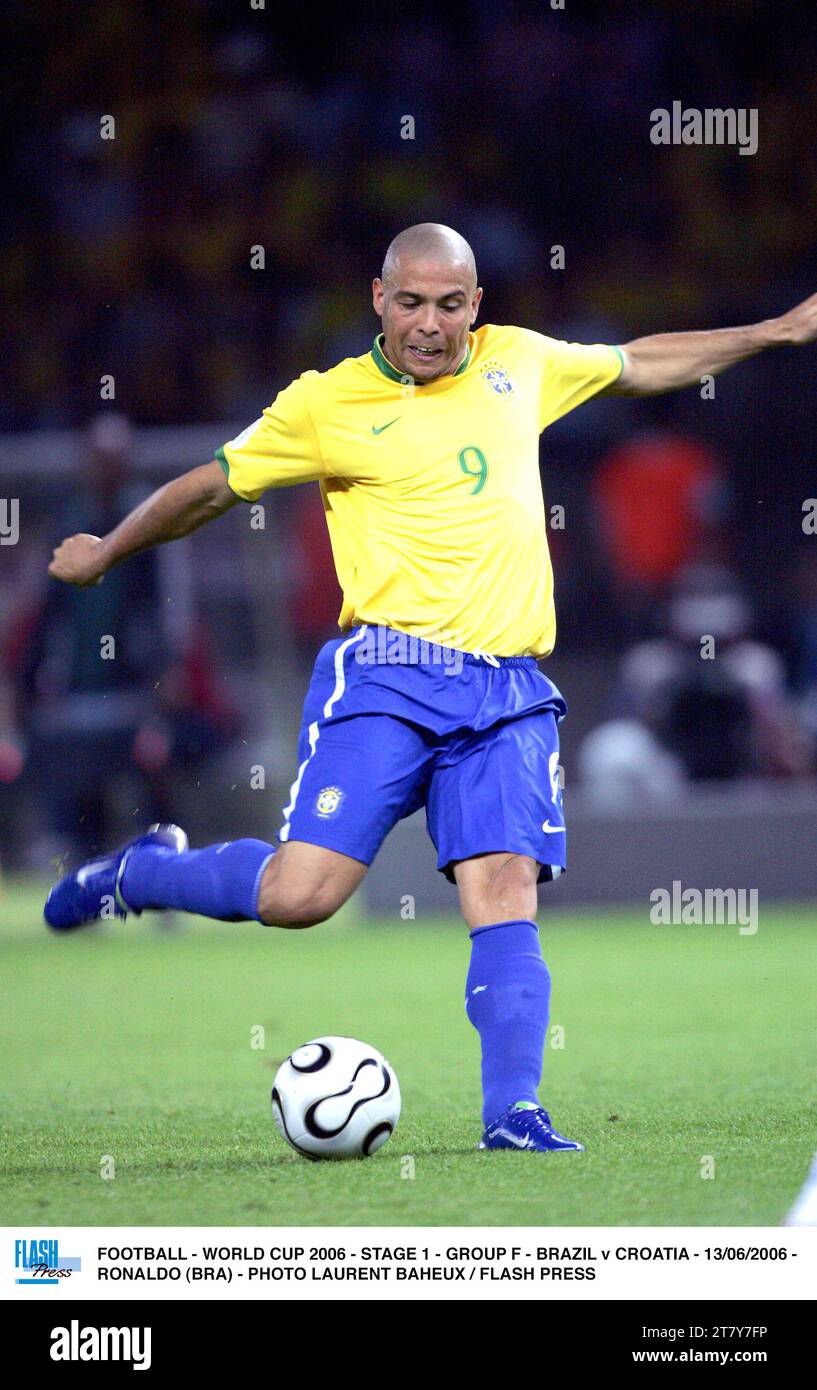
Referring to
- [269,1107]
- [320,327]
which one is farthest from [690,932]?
[320,327]

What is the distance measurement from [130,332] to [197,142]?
5.74 ft

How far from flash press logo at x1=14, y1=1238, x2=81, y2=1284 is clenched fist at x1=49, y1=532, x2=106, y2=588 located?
1.77 m

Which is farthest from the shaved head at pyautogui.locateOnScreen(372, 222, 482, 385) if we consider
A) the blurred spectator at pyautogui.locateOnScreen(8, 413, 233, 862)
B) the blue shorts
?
the blurred spectator at pyautogui.locateOnScreen(8, 413, 233, 862)

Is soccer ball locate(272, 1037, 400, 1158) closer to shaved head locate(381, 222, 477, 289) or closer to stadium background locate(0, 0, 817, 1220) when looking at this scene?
shaved head locate(381, 222, 477, 289)

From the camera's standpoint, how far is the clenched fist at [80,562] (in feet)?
13.7

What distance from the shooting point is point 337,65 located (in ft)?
44.7

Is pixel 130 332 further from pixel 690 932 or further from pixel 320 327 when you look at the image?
pixel 690 932

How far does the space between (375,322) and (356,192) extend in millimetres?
1324

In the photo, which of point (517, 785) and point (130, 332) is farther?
point (130, 332)

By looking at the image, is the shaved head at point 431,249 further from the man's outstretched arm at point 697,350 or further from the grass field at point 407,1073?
the grass field at point 407,1073

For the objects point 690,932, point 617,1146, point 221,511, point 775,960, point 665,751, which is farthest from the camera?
point 665,751

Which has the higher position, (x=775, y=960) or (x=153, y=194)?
(x=153, y=194)

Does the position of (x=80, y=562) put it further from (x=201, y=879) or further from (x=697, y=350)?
(x=697, y=350)
